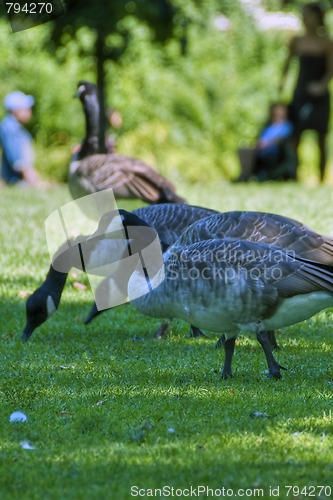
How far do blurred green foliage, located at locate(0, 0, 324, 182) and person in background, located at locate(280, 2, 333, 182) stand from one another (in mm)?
2542

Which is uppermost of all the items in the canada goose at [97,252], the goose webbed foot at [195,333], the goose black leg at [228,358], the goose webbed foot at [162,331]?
the canada goose at [97,252]

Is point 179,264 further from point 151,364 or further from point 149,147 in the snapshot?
point 149,147

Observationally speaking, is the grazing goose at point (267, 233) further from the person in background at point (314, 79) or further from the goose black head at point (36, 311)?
the person in background at point (314, 79)

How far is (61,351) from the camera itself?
22.8 feet

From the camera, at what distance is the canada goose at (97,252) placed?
735cm

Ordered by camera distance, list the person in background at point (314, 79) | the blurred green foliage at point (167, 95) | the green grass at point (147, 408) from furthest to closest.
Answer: the blurred green foliage at point (167, 95)
the person in background at point (314, 79)
the green grass at point (147, 408)

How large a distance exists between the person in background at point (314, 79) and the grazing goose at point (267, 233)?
11.8 meters

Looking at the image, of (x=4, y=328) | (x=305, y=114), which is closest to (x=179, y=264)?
(x=4, y=328)

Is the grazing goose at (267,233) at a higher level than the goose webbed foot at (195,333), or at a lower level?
higher

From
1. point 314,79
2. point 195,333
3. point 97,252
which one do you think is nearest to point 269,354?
point 195,333

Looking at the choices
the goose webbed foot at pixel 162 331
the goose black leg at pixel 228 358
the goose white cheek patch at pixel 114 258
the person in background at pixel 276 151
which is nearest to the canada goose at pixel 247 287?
the goose black leg at pixel 228 358

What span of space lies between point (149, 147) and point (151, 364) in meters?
16.1

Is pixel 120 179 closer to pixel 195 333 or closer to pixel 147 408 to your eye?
pixel 195 333

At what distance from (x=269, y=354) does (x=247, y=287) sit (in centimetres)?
51
